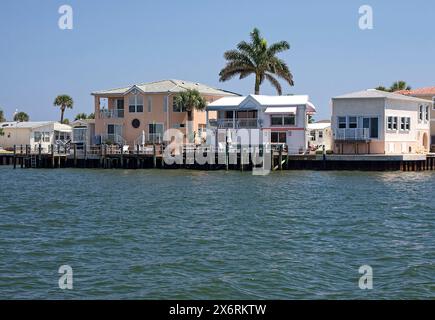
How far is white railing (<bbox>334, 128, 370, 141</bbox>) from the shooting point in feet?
193

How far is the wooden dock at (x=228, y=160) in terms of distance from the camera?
5603cm

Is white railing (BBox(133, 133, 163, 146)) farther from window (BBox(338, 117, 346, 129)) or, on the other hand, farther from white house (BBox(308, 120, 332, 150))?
white house (BBox(308, 120, 332, 150))

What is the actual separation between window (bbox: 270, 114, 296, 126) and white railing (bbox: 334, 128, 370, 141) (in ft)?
15.7

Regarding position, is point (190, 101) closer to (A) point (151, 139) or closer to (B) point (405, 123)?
(A) point (151, 139)

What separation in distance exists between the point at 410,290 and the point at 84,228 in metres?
13.6

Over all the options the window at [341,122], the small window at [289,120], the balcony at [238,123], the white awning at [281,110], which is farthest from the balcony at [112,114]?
the window at [341,122]

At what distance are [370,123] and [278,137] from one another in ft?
27.8

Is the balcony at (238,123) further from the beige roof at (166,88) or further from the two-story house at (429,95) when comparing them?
the two-story house at (429,95)

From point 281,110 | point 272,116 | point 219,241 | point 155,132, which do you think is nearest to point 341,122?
point 281,110

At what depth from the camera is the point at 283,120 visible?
63.0 m

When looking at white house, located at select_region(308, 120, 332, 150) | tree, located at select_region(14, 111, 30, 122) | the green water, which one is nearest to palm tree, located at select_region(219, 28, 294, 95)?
white house, located at select_region(308, 120, 332, 150)

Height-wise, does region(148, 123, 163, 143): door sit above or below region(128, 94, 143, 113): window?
below

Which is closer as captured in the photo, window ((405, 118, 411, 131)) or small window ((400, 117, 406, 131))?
small window ((400, 117, 406, 131))
